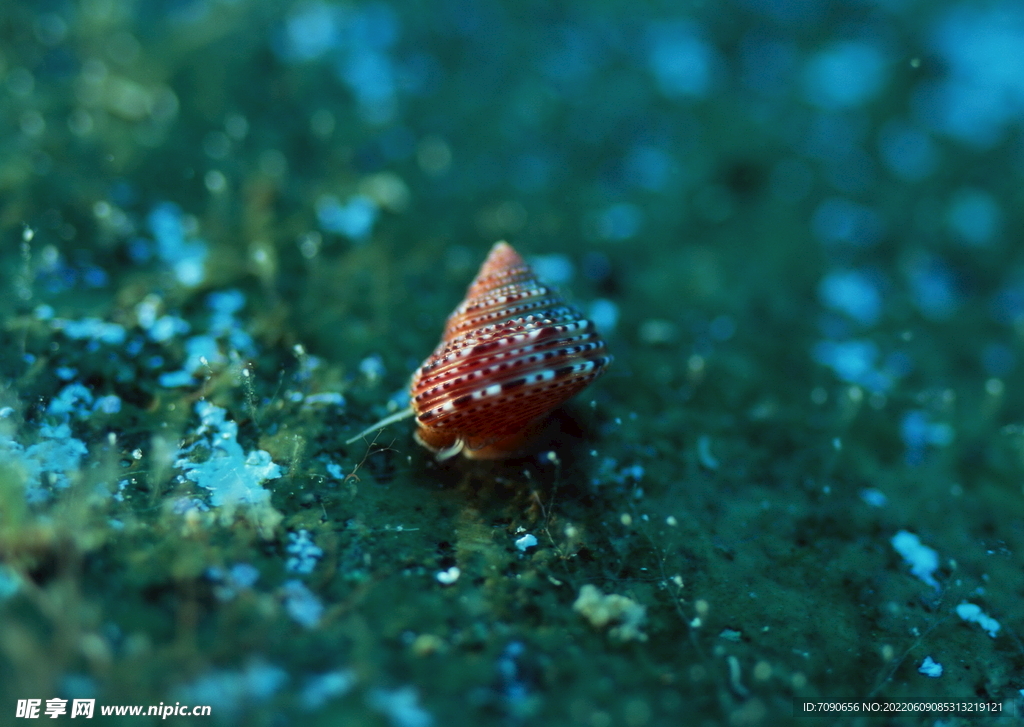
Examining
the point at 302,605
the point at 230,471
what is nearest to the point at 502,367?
the point at 302,605

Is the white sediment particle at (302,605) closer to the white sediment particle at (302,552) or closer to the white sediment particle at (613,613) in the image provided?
the white sediment particle at (302,552)

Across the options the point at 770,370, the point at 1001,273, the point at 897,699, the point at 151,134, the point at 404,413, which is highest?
the point at 151,134

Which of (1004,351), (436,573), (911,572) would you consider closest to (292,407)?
(436,573)

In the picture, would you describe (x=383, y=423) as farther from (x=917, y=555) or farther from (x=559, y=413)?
(x=917, y=555)

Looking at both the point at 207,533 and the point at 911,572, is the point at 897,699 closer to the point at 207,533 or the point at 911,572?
the point at 911,572

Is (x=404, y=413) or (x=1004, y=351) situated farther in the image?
(x=1004, y=351)

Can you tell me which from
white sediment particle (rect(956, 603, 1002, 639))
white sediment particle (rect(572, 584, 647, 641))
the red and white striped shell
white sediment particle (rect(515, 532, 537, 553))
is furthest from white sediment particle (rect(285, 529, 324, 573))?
white sediment particle (rect(956, 603, 1002, 639))

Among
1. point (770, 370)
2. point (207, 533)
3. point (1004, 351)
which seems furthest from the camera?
point (1004, 351)
